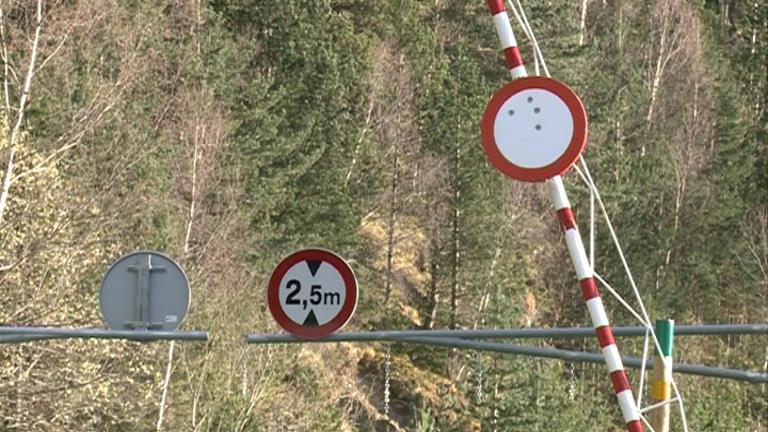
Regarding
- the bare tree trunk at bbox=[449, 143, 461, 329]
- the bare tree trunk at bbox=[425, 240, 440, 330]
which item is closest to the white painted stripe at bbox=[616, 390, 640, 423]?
the bare tree trunk at bbox=[449, 143, 461, 329]

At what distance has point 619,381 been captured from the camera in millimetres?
5887

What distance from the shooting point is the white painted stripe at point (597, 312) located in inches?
229

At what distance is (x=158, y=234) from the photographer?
2947cm

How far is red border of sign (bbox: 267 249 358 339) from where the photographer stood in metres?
7.81

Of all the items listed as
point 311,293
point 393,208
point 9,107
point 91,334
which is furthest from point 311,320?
point 393,208

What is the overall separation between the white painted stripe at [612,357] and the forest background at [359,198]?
54.3 ft

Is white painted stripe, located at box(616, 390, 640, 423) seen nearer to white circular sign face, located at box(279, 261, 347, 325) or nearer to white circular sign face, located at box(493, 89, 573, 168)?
white circular sign face, located at box(493, 89, 573, 168)

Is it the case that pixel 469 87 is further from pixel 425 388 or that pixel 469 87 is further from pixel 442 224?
pixel 425 388

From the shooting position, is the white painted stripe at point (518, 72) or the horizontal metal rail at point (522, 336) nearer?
the white painted stripe at point (518, 72)

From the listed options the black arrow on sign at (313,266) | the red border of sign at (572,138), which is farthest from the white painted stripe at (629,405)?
the black arrow on sign at (313,266)

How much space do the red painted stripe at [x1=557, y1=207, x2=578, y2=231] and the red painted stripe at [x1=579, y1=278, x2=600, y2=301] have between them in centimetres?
22

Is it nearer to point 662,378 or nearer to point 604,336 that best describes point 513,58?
point 604,336

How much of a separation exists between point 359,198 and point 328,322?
1369 inches

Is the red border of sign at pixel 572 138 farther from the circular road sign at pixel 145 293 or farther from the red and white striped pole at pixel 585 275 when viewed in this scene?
the circular road sign at pixel 145 293
